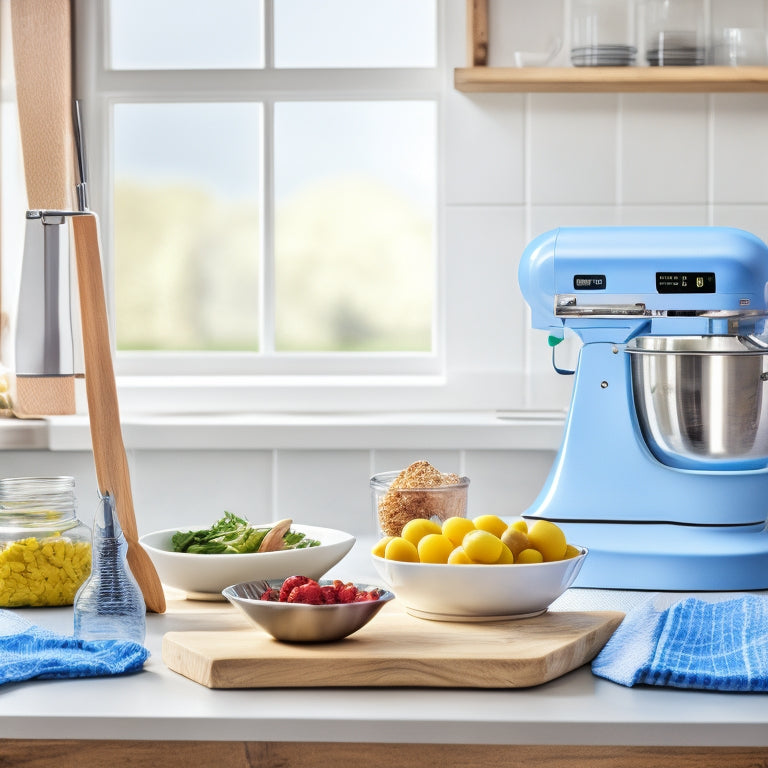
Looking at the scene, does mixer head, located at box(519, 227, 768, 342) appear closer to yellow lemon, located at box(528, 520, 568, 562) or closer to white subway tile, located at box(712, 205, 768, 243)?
yellow lemon, located at box(528, 520, 568, 562)

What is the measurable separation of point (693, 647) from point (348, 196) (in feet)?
6.33

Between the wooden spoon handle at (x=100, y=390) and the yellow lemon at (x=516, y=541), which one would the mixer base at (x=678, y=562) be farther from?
the wooden spoon handle at (x=100, y=390)

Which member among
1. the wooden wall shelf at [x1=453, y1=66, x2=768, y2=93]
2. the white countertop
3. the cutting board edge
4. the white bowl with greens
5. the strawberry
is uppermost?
the wooden wall shelf at [x1=453, y1=66, x2=768, y2=93]

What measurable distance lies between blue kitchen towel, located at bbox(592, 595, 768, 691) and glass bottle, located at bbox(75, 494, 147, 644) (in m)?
0.45

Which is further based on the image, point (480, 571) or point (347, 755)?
point (480, 571)

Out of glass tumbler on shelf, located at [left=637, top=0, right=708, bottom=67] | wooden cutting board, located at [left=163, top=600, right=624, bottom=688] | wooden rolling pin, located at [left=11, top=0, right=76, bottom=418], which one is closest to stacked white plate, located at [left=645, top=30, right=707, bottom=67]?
glass tumbler on shelf, located at [left=637, top=0, right=708, bottom=67]

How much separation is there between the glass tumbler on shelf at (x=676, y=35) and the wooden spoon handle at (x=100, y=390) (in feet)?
5.35

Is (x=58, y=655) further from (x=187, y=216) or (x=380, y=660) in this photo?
(x=187, y=216)

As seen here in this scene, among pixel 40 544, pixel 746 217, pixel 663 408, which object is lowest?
pixel 40 544

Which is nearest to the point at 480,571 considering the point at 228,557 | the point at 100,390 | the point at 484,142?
the point at 228,557

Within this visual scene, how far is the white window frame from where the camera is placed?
2617 millimetres

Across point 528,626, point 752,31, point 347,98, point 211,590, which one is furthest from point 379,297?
point 528,626

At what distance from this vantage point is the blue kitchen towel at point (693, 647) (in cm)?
94

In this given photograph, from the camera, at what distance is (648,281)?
1512 millimetres
